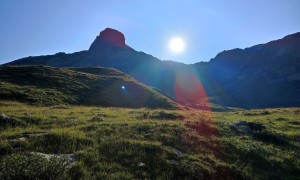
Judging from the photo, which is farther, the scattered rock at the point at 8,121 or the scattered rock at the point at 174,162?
the scattered rock at the point at 8,121

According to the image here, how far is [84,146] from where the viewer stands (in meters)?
18.9

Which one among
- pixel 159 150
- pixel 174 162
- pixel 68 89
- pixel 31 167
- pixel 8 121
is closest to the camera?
pixel 31 167

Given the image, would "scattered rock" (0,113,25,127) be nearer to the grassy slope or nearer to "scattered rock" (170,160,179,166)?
the grassy slope

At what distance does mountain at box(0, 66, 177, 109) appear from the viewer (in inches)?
2203

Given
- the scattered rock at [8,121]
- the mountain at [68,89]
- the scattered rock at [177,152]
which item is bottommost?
the scattered rock at [177,152]

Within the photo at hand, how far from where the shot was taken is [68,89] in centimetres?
6844

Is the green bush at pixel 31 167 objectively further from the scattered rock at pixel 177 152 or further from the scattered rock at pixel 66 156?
the scattered rock at pixel 177 152

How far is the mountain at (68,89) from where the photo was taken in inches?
2203

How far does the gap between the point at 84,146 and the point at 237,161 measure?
9876mm

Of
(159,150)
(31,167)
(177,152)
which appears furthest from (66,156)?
(177,152)

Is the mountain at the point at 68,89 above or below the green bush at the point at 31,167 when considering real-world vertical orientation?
above

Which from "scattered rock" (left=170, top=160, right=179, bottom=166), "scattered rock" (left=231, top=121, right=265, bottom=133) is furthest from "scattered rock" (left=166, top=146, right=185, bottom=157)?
"scattered rock" (left=231, top=121, right=265, bottom=133)

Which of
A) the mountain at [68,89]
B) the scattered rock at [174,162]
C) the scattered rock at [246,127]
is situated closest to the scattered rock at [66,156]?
the scattered rock at [174,162]

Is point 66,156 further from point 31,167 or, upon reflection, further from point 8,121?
point 8,121
